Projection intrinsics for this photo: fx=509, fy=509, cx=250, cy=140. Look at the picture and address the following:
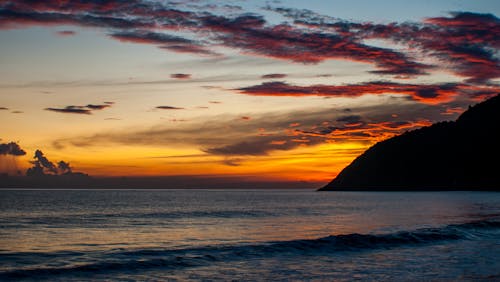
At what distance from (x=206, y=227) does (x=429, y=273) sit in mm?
29353

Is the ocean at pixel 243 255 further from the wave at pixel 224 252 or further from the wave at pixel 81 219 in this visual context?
the wave at pixel 81 219

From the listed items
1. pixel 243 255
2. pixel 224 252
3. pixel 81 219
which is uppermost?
pixel 81 219

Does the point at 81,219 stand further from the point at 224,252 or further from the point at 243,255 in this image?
the point at 243,255

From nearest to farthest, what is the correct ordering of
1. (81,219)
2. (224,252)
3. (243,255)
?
(243,255) → (224,252) → (81,219)

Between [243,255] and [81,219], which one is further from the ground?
[81,219]

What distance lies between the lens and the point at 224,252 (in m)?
31.1

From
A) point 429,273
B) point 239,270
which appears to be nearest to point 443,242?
point 429,273

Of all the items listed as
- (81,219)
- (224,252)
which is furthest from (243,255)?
(81,219)

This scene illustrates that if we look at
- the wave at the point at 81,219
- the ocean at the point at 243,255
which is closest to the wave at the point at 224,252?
the ocean at the point at 243,255

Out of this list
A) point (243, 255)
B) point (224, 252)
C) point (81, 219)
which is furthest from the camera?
point (81, 219)

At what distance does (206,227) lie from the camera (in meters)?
50.2

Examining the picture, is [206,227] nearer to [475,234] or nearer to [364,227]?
[364,227]

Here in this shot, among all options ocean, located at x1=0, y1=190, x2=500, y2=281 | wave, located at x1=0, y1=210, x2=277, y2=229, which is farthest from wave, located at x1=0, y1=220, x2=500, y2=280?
wave, located at x1=0, y1=210, x2=277, y2=229

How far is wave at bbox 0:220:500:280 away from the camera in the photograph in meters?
25.3
